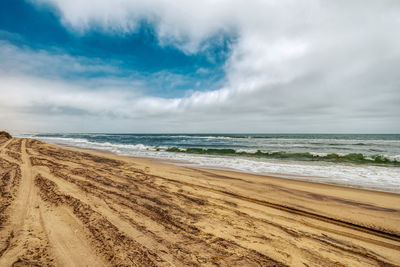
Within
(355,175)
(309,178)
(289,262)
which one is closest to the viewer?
(289,262)

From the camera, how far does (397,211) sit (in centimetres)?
452

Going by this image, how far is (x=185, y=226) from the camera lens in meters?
3.21

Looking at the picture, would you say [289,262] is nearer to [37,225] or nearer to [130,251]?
[130,251]

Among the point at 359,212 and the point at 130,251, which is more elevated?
the point at 130,251

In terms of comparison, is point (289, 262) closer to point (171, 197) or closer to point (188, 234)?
point (188, 234)

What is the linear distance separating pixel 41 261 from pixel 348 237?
487 cm

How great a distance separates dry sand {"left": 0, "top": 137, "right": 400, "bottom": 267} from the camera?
2416mm

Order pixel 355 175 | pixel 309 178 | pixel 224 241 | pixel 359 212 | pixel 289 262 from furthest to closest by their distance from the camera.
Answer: pixel 355 175, pixel 309 178, pixel 359 212, pixel 224 241, pixel 289 262

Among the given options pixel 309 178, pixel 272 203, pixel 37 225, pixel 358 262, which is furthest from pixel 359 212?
pixel 37 225

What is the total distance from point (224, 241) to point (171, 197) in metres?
2.26

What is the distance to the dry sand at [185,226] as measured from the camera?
2.42 m

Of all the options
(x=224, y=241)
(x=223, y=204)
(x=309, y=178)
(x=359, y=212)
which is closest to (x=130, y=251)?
(x=224, y=241)

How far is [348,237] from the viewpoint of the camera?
10.4ft

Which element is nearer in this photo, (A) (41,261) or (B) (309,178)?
(A) (41,261)
